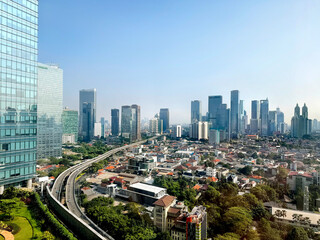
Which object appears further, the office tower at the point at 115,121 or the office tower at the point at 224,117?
the office tower at the point at 115,121

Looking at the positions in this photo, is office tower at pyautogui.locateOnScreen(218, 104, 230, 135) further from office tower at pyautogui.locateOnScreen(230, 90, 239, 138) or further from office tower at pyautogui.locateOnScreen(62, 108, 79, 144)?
office tower at pyautogui.locateOnScreen(62, 108, 79, 144)

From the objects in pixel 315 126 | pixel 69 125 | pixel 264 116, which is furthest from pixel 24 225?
pixel 264 116

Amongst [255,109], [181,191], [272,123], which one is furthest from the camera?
[255,109]

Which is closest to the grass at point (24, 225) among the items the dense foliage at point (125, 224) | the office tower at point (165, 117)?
the dense foliage at point (125, 224)

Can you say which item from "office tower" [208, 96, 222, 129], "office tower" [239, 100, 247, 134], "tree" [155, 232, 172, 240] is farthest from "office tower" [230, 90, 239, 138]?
"tree" [155, 232, 172, 240]

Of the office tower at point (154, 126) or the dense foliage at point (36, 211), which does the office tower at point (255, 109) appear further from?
the dense foliage at point (36, 211)

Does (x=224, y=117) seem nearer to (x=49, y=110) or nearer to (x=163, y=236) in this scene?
(x=49, y=110)

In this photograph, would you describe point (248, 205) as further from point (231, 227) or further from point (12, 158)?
point (12, 158)

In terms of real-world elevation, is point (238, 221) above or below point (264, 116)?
below
